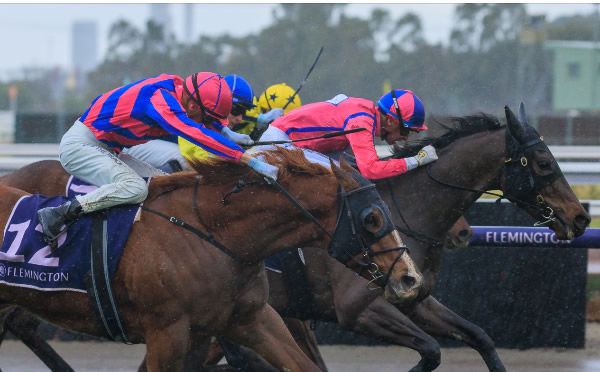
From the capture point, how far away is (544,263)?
5.88 meters

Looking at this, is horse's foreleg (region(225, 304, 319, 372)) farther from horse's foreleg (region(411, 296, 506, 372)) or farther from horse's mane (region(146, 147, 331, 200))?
horse's foreleg (region(411, 296, 506, 372))

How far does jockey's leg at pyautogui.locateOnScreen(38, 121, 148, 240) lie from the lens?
3.66m

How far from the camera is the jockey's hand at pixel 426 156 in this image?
14.7 ft

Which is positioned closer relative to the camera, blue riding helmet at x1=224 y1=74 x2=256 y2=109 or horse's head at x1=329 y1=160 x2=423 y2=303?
horse's head at x1=329 y1=160 x2=423 y2=303

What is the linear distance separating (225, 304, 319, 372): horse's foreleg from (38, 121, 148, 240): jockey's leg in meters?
0.69

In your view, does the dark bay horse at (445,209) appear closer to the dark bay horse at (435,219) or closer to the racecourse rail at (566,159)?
the dark bay horse at (435,219)

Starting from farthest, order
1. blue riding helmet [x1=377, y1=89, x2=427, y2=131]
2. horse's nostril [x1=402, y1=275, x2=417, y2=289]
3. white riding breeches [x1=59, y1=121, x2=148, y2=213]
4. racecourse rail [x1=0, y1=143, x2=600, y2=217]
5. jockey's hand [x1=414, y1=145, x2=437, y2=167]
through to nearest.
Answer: racecourse rail [x1=0, y1=143, x2=600, y2=217]
blue riding helmet [x1=377, y1=89, x2=427, y2=131]
jockey's hand [x1=414, y1=145, x2=437, y2=167]
white riding breeches [x1=59, y1=121, x2=148, y2=213]
horse's nostril [x1=402, y1=275, x2=417, y2=289]

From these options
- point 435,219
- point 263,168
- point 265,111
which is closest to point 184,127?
point 263,168

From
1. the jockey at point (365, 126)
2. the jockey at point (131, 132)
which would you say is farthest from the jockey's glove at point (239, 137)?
the jockey at point (365, 126)

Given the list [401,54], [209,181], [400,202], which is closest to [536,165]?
[400,202]

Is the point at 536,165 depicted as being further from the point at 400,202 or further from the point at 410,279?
the point at 410,279

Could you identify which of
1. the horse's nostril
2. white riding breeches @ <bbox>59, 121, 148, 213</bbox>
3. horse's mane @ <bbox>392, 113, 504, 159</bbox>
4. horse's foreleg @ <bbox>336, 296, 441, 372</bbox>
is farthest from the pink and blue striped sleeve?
horse's mane @ <bbox>392, 113, 504, 159</bbox>

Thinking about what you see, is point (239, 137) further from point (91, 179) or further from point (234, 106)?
point (91, 179)

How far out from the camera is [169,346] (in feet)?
11.5
